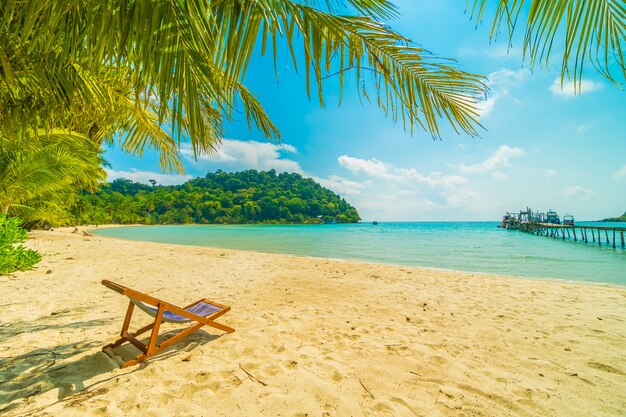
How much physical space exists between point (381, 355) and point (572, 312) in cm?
409

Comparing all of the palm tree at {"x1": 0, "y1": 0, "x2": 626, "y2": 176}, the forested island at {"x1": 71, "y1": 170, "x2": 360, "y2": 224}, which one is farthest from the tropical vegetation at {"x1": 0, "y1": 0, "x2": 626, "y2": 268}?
the forested island at {"x1": 71, "y1": 170, "x2": 360, "y2": 224}

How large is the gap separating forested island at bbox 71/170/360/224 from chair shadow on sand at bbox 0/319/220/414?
2563 inches

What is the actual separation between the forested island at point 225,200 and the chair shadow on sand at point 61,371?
2563 inches

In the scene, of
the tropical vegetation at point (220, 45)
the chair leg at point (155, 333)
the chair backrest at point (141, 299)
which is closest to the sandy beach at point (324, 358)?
the chair leg at point (155, 333)

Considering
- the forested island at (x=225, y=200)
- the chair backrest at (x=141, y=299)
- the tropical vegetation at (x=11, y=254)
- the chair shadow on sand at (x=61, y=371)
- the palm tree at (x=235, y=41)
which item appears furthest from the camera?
the forested island at (x=225, y=200)

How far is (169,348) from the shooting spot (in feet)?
10.4

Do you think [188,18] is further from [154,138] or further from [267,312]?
[267,312]

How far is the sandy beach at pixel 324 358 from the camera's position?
224cm

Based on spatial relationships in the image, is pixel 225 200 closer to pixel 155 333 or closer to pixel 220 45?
pixel 155 333

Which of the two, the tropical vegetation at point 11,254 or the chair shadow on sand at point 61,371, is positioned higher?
the tropical vegetation at point 11,254

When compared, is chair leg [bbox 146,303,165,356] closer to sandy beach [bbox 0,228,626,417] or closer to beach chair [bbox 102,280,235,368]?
beach chair [bbox 102,280,235,368]

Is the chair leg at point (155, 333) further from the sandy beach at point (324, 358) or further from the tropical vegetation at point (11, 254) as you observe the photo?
the tropical vegetation at point (11, 254)

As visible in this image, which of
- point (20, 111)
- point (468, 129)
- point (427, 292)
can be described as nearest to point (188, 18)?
point (468, 129)

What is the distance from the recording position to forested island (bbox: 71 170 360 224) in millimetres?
69250
